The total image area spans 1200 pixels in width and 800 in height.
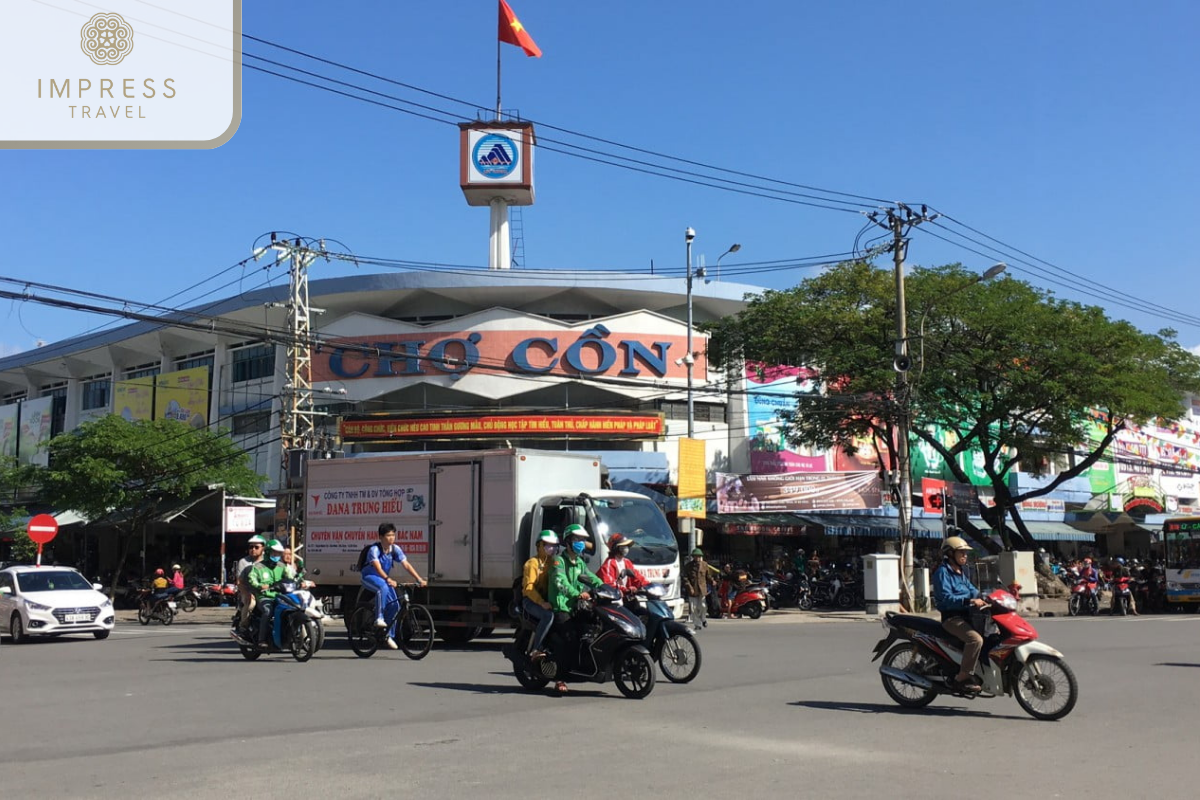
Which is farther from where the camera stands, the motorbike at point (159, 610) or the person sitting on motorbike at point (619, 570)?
the motorbike at point (159, 610)

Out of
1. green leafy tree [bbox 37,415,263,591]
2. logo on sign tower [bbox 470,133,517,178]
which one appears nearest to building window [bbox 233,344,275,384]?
green leafy tree [bbox 37,415,263,591]

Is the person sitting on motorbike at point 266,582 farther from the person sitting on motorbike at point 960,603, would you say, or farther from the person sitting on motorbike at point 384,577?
the person sitting on motorbike at point 960,603

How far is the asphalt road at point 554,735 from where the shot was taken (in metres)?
6.92

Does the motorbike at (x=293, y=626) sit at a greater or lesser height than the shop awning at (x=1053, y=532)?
lesser

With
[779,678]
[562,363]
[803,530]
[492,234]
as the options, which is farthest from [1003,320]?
[492,234]

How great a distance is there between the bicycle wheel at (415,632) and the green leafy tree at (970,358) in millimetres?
18106

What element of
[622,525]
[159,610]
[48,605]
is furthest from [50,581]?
[622,525]

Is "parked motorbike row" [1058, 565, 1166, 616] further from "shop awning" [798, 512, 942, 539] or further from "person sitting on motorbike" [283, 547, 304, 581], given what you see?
"person sitting on motorbike" [283, 547, 304, 581]

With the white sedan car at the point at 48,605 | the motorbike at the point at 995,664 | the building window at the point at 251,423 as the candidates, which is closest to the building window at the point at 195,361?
the building window at the point at 251,423

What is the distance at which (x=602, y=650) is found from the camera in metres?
10.9

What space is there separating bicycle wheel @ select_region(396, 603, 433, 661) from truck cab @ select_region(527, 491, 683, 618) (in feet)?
7.02

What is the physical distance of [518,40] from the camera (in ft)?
159

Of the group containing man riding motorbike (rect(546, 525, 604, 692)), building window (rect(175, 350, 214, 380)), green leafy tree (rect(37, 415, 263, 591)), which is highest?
building window (rect(175, 350, 214, 380))

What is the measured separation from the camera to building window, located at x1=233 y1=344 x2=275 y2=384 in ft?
152
